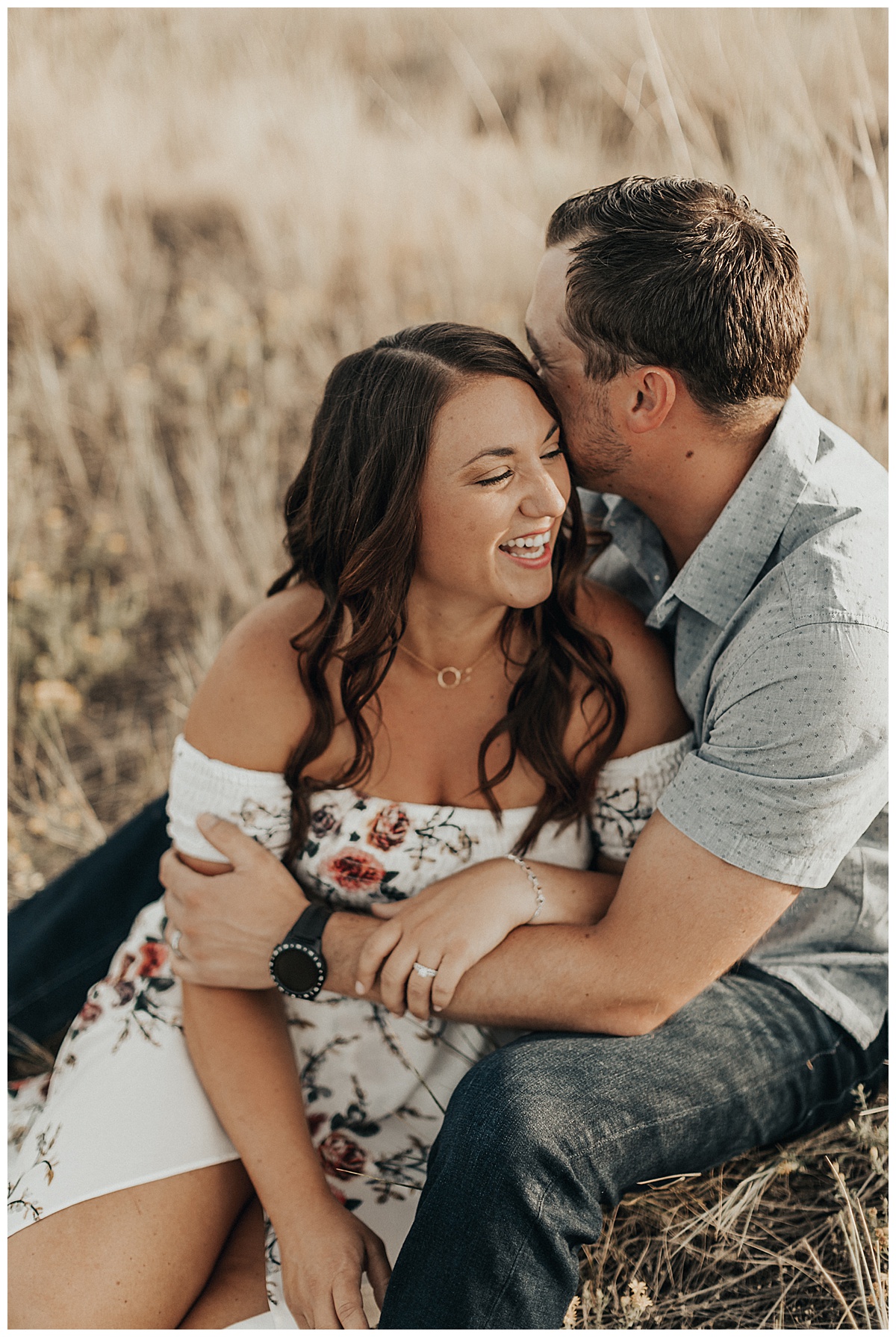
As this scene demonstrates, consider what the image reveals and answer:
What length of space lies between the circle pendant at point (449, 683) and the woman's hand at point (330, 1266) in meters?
1.02

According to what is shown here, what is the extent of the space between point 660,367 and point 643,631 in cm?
55

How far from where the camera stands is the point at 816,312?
158 inches

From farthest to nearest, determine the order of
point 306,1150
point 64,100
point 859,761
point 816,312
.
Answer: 1. point 64,100
2. point 816,312
3. point 306,1150
4. point 859,761

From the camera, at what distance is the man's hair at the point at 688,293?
195 cm

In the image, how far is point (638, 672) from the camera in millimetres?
2143

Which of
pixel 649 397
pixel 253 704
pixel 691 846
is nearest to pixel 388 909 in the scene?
pixel 253 704

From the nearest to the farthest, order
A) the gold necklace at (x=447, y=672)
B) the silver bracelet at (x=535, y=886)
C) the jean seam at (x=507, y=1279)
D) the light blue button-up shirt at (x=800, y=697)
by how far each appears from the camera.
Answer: the jean seam at (x=507, y=1279) < the light blue button-up shirt at (x=800, y=697) < the silver bracelet at (x=535, y=886) < the gold necklace at (x=447, y=672)

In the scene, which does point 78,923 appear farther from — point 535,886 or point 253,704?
point 535,886

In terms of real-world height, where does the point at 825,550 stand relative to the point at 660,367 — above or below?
A: below

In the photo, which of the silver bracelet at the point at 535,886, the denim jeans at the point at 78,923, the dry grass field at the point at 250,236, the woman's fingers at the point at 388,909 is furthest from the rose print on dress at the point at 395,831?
the dry grass field at the point at 250,236

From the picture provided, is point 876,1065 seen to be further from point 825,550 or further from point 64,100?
point 64,100

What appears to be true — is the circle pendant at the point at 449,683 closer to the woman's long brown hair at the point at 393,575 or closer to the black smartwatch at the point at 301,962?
the woman's long brown hair at the point at 393,575

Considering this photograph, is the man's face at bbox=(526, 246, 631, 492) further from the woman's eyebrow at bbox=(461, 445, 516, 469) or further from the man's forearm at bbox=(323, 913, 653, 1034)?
the man's forearm at bbox=(323, 913, 653, 1034)

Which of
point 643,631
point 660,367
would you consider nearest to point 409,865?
point 643,631
